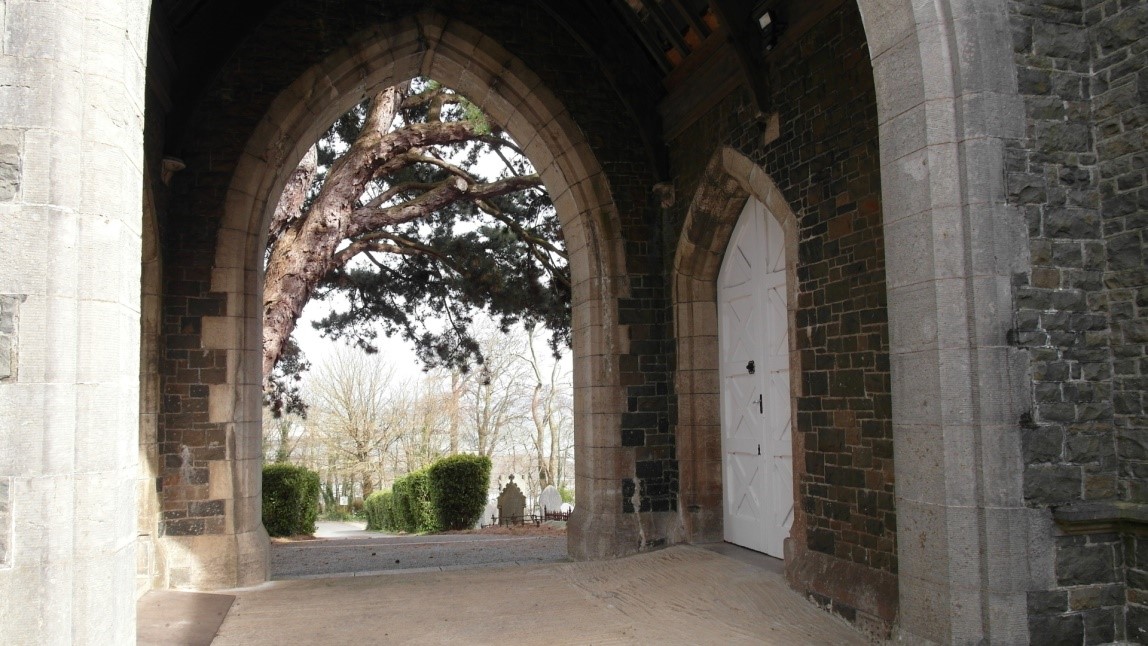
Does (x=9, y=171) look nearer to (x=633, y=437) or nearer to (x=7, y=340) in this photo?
(x=7, y=340)

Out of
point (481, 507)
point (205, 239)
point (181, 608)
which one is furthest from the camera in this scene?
point (481, 507)

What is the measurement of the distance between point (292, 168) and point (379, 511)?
35.1 feet

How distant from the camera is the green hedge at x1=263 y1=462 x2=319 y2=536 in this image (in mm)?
12609

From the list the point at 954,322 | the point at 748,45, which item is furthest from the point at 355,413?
the point at 954,322

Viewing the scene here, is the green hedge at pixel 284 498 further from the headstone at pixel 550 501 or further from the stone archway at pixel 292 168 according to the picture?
the stone archway at pixel 292 168

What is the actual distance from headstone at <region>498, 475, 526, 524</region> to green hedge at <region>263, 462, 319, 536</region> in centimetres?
307

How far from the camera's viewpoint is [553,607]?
18.7 ft

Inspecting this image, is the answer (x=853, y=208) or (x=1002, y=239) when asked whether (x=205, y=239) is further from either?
(x=1002, y=239)

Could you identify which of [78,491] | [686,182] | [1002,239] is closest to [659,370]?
[686,182]

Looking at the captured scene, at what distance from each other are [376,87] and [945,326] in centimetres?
583

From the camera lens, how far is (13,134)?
9.13 ft

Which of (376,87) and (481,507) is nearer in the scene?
(376,87)

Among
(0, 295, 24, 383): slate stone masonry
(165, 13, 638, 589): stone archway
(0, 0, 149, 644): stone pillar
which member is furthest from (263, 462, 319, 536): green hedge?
(0, 295, 24, 383): slate stone masonry

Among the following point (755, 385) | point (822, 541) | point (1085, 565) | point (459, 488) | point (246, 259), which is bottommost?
point (459, 488)
